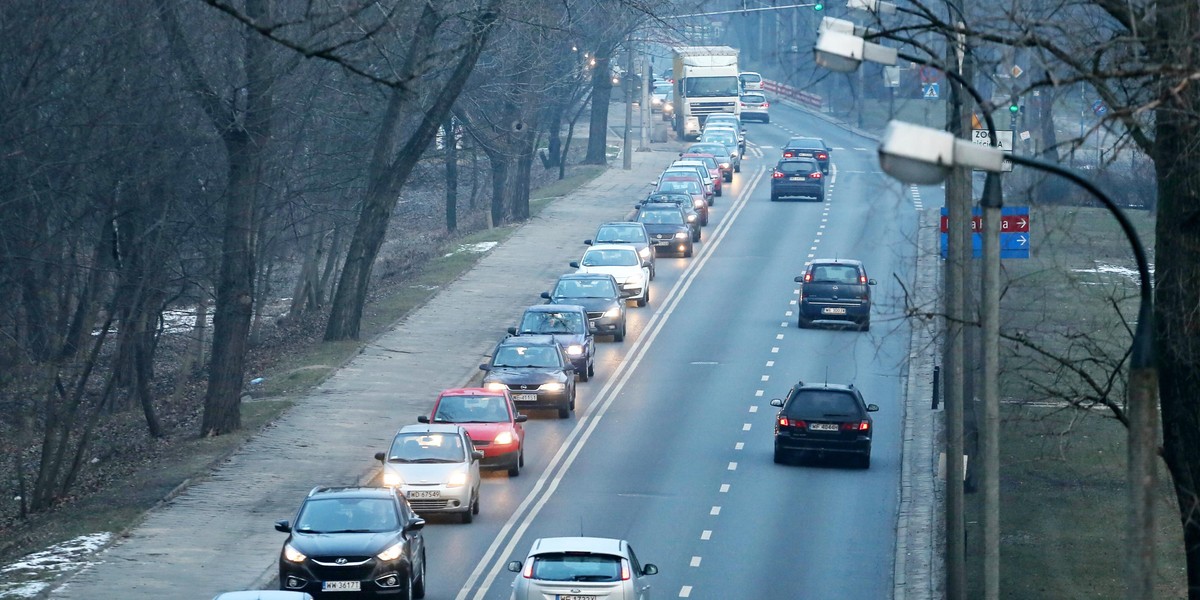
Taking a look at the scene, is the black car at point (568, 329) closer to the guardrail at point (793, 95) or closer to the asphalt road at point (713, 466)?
the asphalt road at point (713, 466)

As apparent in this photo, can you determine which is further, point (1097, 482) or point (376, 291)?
point (376, 291)

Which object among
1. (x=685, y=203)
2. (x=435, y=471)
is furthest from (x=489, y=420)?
(x=685, y=203)

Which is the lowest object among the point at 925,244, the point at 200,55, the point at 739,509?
the point at 739,509

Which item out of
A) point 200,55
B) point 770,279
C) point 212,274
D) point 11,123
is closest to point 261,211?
point 212,274

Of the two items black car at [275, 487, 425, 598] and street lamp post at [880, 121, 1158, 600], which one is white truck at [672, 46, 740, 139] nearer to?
black car at [275, 487, 425, 598]

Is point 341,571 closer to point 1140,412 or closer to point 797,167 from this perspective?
point 1140,412

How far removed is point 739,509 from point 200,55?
13.3 m

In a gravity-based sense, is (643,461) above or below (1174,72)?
below

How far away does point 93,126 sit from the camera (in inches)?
1057

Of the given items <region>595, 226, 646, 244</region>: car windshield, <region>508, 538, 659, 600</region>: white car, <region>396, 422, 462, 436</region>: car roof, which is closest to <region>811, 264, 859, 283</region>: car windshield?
<region>595, 226, 646, 244</region>: car windshield

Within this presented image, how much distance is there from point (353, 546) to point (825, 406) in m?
11.1

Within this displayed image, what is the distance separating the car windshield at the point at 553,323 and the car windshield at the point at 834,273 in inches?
264

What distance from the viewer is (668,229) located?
50688mm

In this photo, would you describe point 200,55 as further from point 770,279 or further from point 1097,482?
point 770,279
